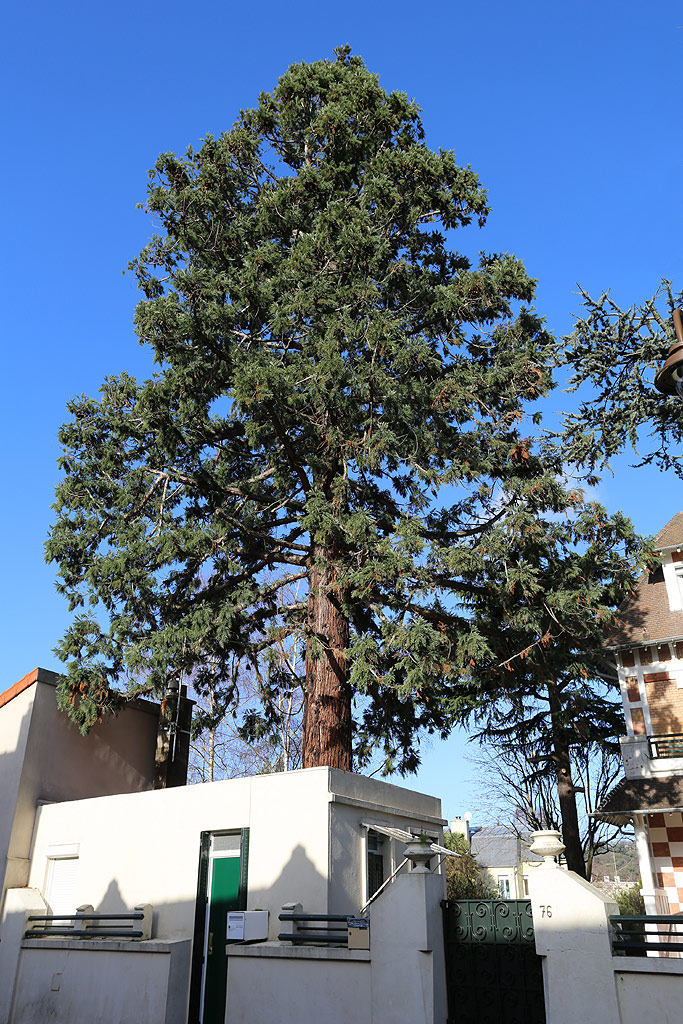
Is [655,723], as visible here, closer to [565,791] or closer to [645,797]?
[645,797]

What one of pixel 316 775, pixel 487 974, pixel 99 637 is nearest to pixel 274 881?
pixel 316 775

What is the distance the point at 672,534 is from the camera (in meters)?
19.4

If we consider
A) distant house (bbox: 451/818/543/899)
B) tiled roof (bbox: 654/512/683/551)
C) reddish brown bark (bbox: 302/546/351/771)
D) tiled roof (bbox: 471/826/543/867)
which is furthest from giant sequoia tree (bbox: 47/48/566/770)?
tiled roof (bbox: 471/826/543/867)

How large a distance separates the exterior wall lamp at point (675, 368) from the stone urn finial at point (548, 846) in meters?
4.77

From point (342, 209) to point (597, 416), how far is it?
7.31 meters

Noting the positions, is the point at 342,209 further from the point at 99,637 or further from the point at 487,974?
the point at 487,974

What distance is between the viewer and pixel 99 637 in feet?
48.4

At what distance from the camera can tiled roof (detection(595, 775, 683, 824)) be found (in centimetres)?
1592

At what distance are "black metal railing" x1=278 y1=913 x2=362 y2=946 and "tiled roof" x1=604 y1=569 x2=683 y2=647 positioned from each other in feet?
34.1

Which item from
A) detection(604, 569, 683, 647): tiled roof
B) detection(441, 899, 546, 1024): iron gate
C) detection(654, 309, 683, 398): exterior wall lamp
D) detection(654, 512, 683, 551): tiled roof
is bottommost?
detection(441, 899, 546, 1024): iron gate

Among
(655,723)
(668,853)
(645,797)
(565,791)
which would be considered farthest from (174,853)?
(565,791)

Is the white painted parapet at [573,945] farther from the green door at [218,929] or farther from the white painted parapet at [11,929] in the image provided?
the white painted parapet at [11,929]

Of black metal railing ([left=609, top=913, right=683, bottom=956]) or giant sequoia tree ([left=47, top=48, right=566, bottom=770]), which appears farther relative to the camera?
giant sequoia tree ([left=47, top=48, right=566, bottom=770])

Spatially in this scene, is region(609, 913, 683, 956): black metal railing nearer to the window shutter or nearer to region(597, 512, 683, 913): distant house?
region(597, 512, 683, 913): distant house
